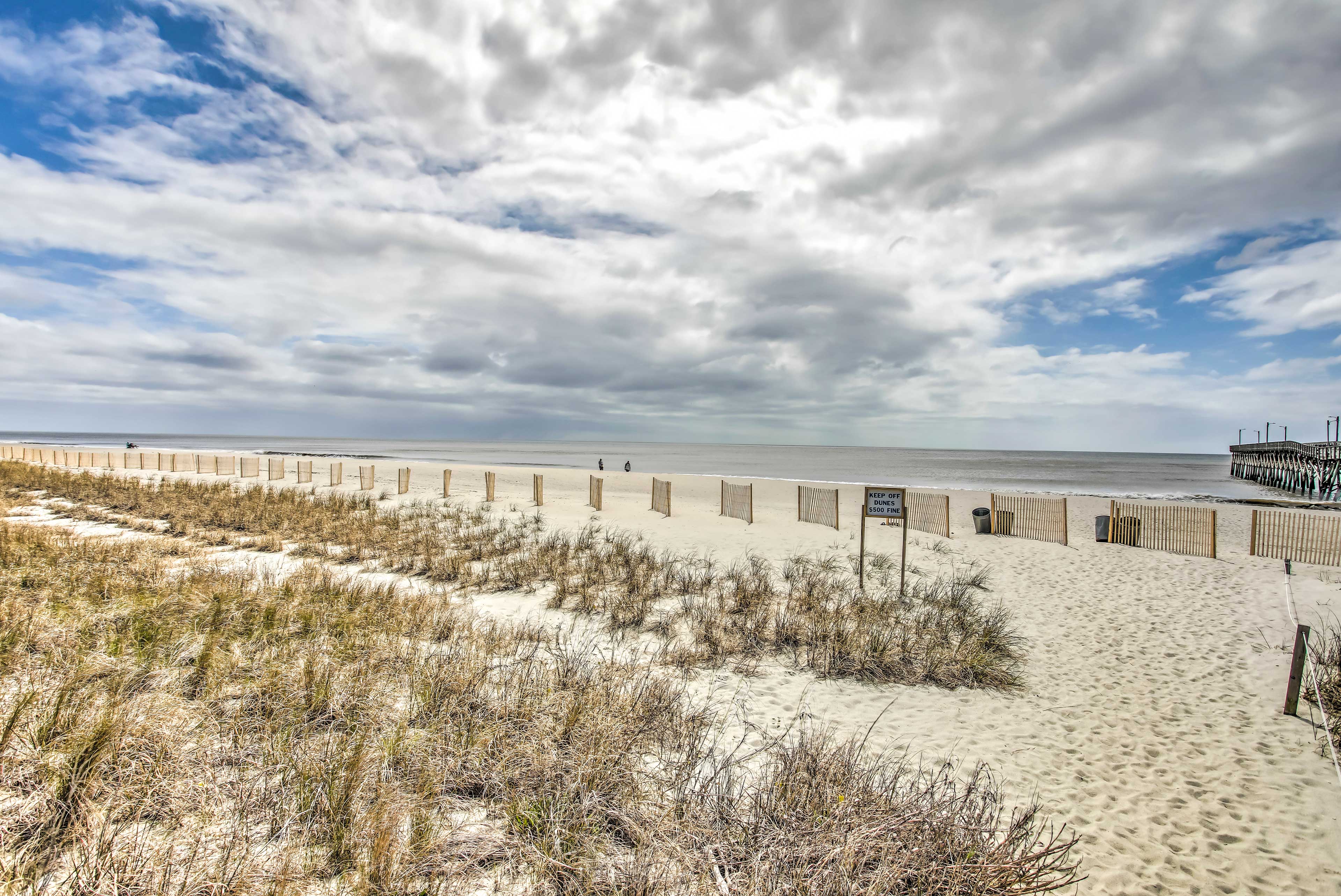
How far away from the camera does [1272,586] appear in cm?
1274

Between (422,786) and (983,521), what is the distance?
63.9ft

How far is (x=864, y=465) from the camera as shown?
84562mm

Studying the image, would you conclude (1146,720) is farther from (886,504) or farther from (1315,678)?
(886,504)

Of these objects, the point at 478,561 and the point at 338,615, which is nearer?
the point at 338,615

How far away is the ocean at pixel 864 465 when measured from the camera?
4950cm

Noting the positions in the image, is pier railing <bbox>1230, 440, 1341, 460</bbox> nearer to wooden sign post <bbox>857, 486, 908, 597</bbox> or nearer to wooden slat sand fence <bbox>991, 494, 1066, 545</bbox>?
wooden slat sand fence <bbox>991, 494, 1066, 545</bbox>

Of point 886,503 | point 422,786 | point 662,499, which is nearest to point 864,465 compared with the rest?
point 662,499

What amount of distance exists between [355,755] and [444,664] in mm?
1863

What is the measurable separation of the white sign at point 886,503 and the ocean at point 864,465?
36.1 meters

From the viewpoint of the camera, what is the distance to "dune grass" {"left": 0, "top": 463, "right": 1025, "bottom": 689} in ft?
25.3

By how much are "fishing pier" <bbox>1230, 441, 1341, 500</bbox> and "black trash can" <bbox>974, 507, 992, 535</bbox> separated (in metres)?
39.7

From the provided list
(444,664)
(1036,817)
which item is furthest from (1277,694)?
(444,664)

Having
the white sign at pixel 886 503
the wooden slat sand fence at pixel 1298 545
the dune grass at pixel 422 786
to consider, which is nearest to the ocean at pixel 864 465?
the wooden slat sand fence at pixel 1298 545

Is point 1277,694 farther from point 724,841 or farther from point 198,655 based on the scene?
point 198,655
